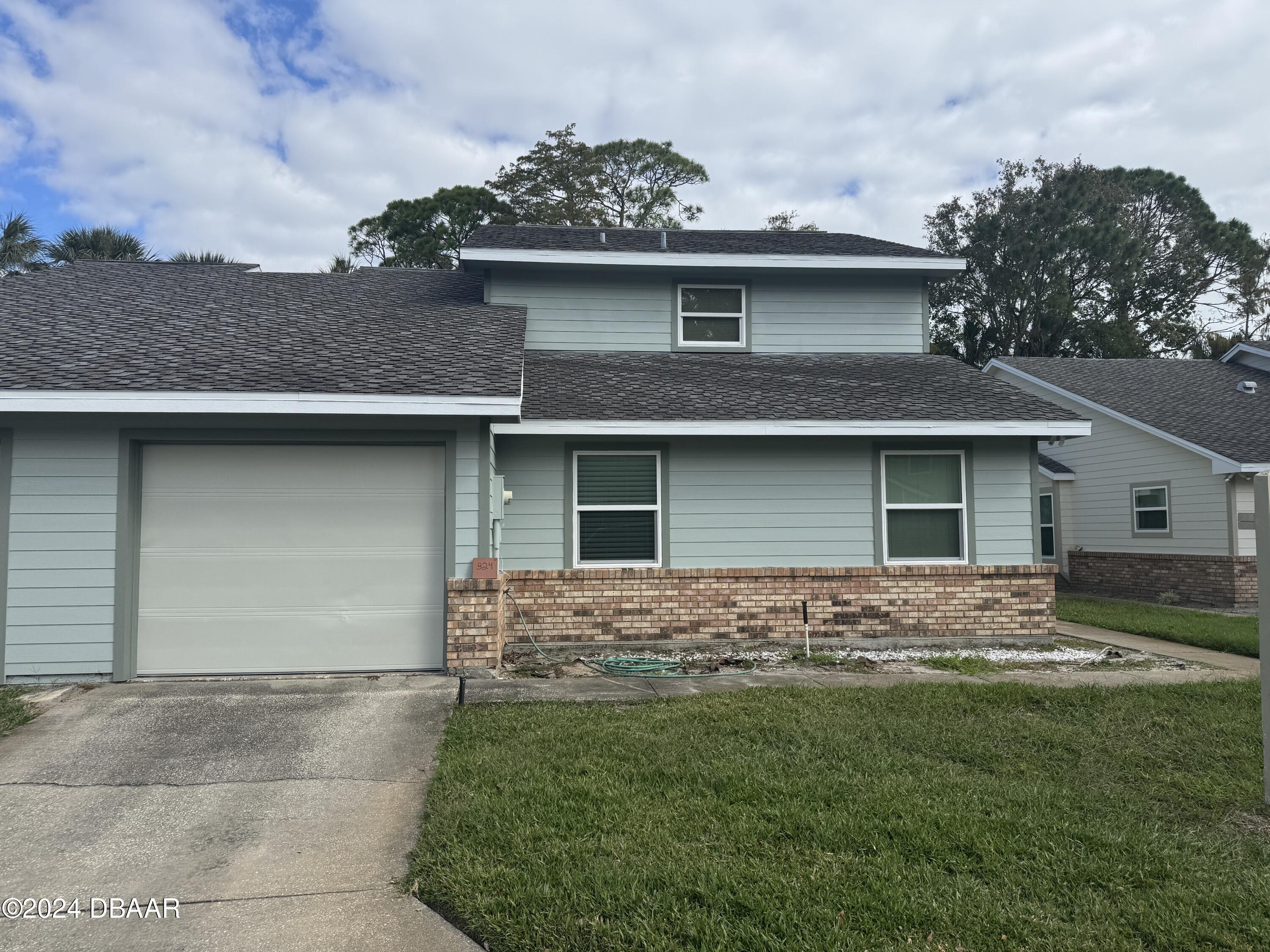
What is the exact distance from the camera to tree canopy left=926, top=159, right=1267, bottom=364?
3117 centimetres

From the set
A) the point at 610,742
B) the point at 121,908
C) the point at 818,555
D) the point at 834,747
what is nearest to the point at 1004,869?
the point at 834,747

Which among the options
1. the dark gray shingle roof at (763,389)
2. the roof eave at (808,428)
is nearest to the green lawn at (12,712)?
the roof eave at (808,428)

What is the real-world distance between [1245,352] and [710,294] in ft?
50.4

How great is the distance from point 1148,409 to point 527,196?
21.8 metres

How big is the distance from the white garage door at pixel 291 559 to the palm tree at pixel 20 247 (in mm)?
14072

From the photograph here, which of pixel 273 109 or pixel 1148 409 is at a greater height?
pixel 273 109

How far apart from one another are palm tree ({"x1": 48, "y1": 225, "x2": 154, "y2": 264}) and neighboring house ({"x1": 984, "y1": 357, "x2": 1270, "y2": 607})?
21.0 metres

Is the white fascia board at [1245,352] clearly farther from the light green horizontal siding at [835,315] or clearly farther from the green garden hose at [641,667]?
the green garden hose at [641,667]

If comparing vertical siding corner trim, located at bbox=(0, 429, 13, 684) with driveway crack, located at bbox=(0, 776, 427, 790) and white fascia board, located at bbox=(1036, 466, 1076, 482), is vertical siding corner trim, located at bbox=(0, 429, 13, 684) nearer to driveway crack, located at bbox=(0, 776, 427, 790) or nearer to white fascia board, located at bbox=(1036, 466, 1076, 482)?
driveway crack, located at bbox=(0, 776, 427, 790)

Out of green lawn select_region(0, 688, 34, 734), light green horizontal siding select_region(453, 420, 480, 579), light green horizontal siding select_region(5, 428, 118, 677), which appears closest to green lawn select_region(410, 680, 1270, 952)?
light green horizontal siding select_region(453, 420, 480, 579)

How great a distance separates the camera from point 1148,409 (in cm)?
1623

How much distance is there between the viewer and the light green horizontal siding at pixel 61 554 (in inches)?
285

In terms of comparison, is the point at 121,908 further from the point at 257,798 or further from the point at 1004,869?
the point at 1004,869

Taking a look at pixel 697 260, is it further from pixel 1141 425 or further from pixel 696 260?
pixel 1141 425
